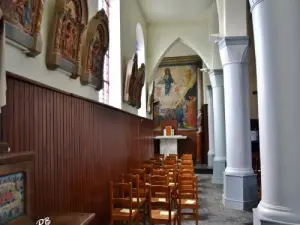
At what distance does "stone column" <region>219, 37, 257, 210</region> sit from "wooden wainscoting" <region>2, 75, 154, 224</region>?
108 inches

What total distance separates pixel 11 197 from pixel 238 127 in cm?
626

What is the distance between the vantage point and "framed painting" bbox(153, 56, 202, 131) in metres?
18.0

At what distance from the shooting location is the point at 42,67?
4.05m

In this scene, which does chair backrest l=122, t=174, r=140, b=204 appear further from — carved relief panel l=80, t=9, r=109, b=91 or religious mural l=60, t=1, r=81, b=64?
religious mural l=60, t=1, r=81, b=64

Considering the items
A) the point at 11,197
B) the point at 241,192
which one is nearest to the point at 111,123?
the point at 241,192

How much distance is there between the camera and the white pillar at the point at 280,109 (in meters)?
3.21

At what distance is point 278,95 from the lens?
3299mm

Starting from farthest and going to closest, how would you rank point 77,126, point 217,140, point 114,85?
point 217,140, point 114,85, point 77,126

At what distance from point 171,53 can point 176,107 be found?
3.25m

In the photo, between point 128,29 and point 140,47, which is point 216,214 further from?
point 140,47

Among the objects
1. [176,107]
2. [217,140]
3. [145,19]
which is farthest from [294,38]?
[176,107]

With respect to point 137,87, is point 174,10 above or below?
above

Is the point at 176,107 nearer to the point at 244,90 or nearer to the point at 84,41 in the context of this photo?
the point at 244,90

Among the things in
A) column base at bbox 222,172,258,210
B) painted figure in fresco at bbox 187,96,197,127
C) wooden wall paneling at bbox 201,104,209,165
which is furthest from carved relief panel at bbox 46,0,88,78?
painted figure in fresco at bbox 187,96,197,127
